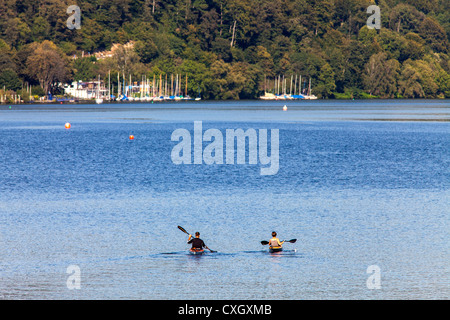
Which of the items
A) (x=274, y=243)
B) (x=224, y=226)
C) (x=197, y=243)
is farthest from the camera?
(x=224, y=226)

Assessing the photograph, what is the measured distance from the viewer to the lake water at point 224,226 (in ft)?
85.8

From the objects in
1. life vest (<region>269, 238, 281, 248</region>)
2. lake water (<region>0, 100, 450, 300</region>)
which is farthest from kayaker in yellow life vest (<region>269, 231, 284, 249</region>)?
lake water (<region>0, 100, 450, 300</region>)

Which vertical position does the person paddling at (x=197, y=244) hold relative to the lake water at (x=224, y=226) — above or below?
above

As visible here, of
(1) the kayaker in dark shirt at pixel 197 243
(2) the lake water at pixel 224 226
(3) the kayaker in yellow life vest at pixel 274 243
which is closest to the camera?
(2) the lake water at pixel 224 226

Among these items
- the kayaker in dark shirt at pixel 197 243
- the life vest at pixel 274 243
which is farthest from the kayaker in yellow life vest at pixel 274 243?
the kayaker in dark shirt at pixel 197 243

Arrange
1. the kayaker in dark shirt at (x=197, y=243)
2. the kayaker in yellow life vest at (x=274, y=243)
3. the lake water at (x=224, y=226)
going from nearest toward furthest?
the lake water at (x=224, y=226)
the kayaker in dark shirt at (x=197, y=243)
the kayaker in yellow life vest at (x=274, y=243)

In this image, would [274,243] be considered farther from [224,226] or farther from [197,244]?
[224,226]

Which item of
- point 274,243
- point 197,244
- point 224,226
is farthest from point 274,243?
point 224,226

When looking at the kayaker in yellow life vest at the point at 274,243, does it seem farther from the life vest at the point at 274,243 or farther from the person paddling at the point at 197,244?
the person paddling at the point at 197,244

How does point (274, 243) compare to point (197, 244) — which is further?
point (274, 243)

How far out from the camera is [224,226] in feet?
118

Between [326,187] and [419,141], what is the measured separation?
45.5 meters

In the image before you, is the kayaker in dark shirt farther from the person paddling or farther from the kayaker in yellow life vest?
the kayaker in yellow life vest
